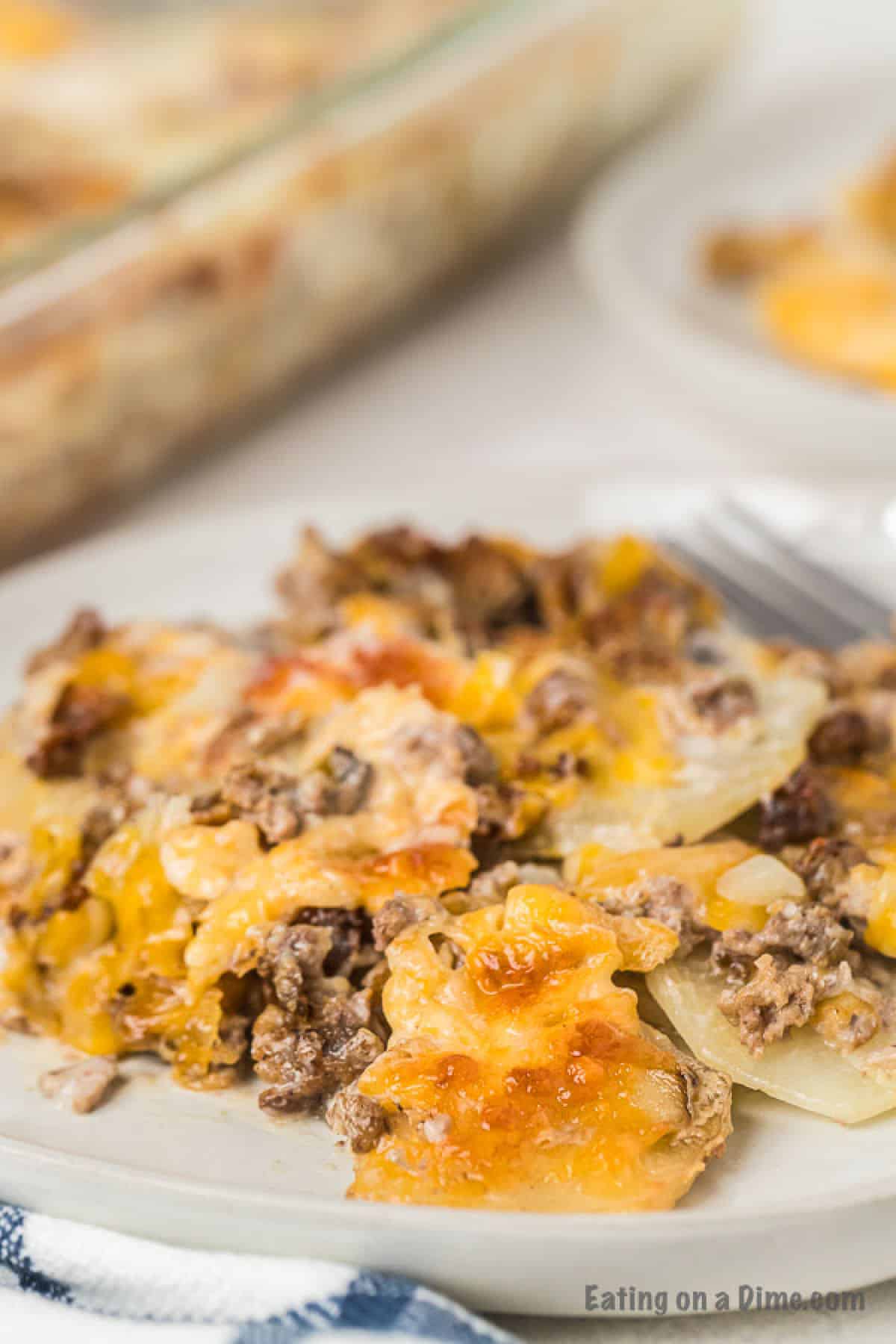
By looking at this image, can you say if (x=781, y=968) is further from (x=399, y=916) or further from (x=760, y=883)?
(x=399, y=916)

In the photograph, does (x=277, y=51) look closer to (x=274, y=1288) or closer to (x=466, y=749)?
(x=466, y=749)

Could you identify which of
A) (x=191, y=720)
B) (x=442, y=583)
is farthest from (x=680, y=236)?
(x=191, y=720)

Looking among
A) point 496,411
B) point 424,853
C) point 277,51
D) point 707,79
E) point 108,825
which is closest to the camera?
point 424,853

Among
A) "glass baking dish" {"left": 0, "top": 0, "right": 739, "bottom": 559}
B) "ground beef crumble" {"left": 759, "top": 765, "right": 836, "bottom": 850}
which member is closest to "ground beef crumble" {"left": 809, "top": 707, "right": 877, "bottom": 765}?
"ground beef crumble" {"left": 759, "top": 765, "right": 836, "bottom": 850}

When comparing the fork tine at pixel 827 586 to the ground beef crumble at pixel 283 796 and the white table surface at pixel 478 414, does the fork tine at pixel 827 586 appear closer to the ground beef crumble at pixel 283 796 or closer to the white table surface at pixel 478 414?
the white table surface at pixel 478 414

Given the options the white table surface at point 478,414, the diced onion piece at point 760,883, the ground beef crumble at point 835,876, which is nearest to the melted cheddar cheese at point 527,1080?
the diced onion piece at point 760,883

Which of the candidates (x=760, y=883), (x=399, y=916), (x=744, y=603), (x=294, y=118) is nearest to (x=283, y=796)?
(x=399, y=916)

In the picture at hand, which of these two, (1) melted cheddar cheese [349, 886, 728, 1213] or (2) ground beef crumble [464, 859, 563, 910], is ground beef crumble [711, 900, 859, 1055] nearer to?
(1) melted cheddar cheese [349, 886, 728, 1213]
